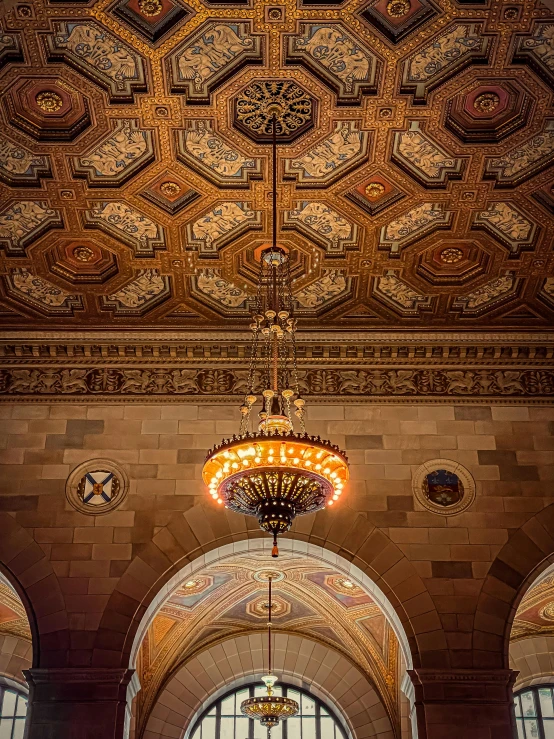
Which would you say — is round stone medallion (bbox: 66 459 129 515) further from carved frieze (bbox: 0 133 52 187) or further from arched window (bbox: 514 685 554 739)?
arched window (bbox: 514 685 554 739)

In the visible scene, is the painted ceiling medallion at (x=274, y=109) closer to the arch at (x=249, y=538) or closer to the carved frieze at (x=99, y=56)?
the carved frieze at (x=99, y=56)

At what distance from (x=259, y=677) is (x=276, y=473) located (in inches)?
380

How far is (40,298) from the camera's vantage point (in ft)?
30.3

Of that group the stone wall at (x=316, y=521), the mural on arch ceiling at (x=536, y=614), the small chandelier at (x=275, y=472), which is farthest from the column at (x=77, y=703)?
the mural on arch ceiling at (x=536, y=614)

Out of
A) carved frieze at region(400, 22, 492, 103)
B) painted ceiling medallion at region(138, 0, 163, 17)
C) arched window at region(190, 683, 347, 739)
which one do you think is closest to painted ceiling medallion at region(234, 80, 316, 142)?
carved frieze at region(400, 22, 492, 103)

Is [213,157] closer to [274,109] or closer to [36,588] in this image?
[274,109]

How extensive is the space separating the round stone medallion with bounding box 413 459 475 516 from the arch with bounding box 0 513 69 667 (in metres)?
3.92

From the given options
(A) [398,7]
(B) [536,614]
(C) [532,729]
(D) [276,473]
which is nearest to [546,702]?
(C) [532,729]

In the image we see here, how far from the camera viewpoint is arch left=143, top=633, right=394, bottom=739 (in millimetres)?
13648

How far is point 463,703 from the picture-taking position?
7.96 metres

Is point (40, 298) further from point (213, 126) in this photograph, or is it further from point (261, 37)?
point (261, 37)

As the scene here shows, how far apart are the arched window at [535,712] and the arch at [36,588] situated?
353 inches

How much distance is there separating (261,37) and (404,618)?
563 centimetres

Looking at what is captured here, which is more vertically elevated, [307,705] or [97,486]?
[97,486]
